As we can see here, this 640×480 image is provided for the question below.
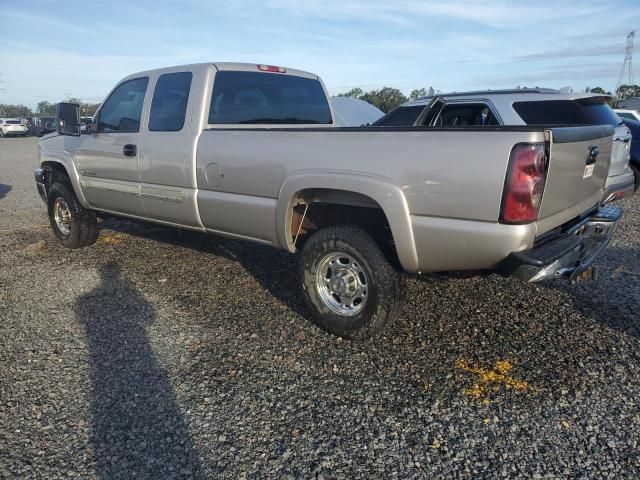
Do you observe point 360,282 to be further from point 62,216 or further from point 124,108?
point 62,216

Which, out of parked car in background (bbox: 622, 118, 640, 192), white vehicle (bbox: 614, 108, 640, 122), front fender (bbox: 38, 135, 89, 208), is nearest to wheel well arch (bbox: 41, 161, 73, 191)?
front fender (bbox: 38, 135, 89, 208)

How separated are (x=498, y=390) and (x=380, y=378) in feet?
2.29

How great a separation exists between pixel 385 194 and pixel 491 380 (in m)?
1.31

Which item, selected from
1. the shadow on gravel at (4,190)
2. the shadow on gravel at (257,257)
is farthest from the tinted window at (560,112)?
the shadow on gravel at (4,190)

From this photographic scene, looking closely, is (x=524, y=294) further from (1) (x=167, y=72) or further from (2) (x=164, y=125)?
(1) (x=167, y=72)

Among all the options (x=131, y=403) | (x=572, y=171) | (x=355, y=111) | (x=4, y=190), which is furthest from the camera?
(x=355, y=111)

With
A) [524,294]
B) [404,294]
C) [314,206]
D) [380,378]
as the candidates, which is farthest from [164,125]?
[524,294]

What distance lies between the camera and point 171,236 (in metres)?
6.53

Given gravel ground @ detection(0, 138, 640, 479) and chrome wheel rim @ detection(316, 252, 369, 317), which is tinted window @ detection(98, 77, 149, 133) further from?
chrome wheel rim @ detection(316, 252, 369, 317)

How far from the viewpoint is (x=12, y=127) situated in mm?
38875

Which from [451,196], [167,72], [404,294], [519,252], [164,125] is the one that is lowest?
[404,294]

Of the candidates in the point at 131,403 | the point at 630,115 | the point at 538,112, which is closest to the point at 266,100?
the point at 131,403

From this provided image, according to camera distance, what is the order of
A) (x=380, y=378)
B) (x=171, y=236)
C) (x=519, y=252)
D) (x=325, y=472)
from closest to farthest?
1. (x=325, y=472)
2. (x=519, y=252)
3. (x=380, y=378)
4. (x=171, y=236)

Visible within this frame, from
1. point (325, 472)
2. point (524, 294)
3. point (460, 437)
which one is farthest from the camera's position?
point (524, 294)
